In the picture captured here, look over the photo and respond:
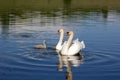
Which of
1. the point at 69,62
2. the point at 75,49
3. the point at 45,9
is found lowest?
the point at 69,62

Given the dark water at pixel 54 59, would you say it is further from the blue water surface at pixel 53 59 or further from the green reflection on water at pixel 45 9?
the green reflection on water at pixel 45 9

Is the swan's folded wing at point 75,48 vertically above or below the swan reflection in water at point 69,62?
above

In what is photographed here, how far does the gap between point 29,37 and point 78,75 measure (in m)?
13.1

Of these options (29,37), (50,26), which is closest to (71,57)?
(29,37)

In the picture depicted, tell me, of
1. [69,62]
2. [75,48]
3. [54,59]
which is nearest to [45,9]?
[75,48]

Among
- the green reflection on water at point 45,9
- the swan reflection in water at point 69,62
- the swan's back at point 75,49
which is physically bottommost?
the swan reflection in water at point 69,62

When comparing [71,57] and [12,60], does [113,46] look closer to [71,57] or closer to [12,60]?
[71,57]

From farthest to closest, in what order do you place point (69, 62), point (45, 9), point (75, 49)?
point (45, 9), point (75, 49), point (69, 62)

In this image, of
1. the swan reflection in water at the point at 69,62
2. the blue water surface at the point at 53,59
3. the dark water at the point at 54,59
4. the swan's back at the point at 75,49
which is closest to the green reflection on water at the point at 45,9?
the blue water surface at the point at 53,59

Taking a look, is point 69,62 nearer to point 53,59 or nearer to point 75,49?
point 53,59

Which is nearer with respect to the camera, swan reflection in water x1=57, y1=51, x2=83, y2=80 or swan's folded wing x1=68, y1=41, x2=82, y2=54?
swan reflection in water x1=57, y1=51, x2=83, y2=80

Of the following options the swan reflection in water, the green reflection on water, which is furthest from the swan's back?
the green reflection on water

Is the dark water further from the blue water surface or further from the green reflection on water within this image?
the green reflection on water

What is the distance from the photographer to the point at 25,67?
19422 millimetres
